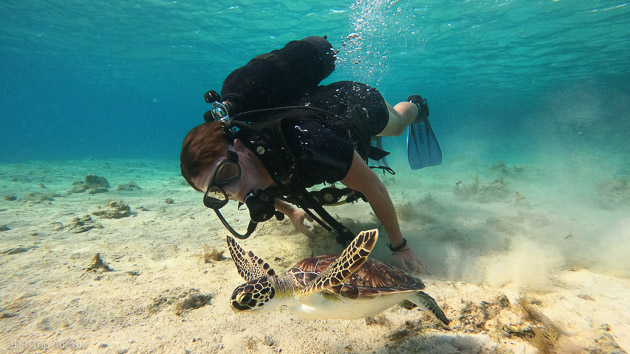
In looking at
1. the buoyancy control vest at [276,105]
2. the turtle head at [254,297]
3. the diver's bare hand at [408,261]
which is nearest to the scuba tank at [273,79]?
the buoyancy control vest at [276,105]

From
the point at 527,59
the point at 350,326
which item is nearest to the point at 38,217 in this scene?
the point at 350,326

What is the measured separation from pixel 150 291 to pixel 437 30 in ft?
68.3

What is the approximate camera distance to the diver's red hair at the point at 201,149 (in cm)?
224

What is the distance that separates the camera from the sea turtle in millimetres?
1541

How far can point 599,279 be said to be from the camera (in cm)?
247

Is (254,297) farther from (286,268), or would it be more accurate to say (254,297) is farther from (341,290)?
(286,268)

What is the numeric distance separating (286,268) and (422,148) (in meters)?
4.38

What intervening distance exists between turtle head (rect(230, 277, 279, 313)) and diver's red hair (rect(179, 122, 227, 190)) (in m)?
1.18

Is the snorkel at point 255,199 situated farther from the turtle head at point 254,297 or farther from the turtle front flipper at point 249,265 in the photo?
the turtle head at point 254,297

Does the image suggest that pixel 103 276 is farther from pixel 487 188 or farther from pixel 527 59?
pixel 527 59

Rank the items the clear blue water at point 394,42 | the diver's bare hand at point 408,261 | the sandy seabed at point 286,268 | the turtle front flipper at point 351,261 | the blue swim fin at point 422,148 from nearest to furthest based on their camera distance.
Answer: the turtle front flipper at point 351,261, the sandy seabed at point 286,268, the diver's bare hand at point 408,261, the blue swim fin at point 422,148, the clear blue water at point 394,42

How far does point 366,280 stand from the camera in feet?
6.08

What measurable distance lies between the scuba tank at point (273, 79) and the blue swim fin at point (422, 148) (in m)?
3.21

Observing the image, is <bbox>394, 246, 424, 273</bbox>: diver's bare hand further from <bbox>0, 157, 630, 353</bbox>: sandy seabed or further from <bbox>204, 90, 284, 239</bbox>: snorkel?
<bbox>204, 90, 284, 239</bbox>: snorkel
